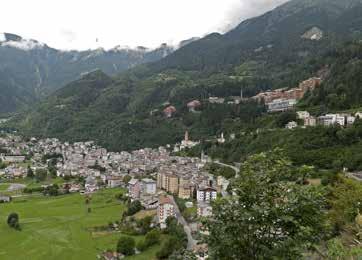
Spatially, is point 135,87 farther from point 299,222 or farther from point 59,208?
point 299,222

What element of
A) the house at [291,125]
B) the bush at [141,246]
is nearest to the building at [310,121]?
the house at [291,125]

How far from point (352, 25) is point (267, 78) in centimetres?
5888

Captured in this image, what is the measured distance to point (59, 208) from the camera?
56656mm

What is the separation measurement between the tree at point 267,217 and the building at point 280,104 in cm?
7771

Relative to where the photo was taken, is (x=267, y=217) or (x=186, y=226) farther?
(x=186, y=226)

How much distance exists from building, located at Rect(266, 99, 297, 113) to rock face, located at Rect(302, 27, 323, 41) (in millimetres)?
78091

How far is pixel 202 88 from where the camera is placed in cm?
12294

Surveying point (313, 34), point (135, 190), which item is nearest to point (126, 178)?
point (135, 190)

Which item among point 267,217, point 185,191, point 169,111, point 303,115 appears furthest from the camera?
point 169,111

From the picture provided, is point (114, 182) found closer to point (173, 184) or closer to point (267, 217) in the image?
point (173, 184)

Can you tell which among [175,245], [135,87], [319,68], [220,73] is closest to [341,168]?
[175,245]

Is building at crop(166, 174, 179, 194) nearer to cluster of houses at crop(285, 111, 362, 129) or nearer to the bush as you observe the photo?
cluster of houses at crop(285, 111, 362, 129)

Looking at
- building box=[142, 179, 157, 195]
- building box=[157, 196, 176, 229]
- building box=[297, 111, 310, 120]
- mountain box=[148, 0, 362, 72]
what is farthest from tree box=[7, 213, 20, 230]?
mountain box=[148, 0, 362, 72]

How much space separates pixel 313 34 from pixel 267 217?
169 m
